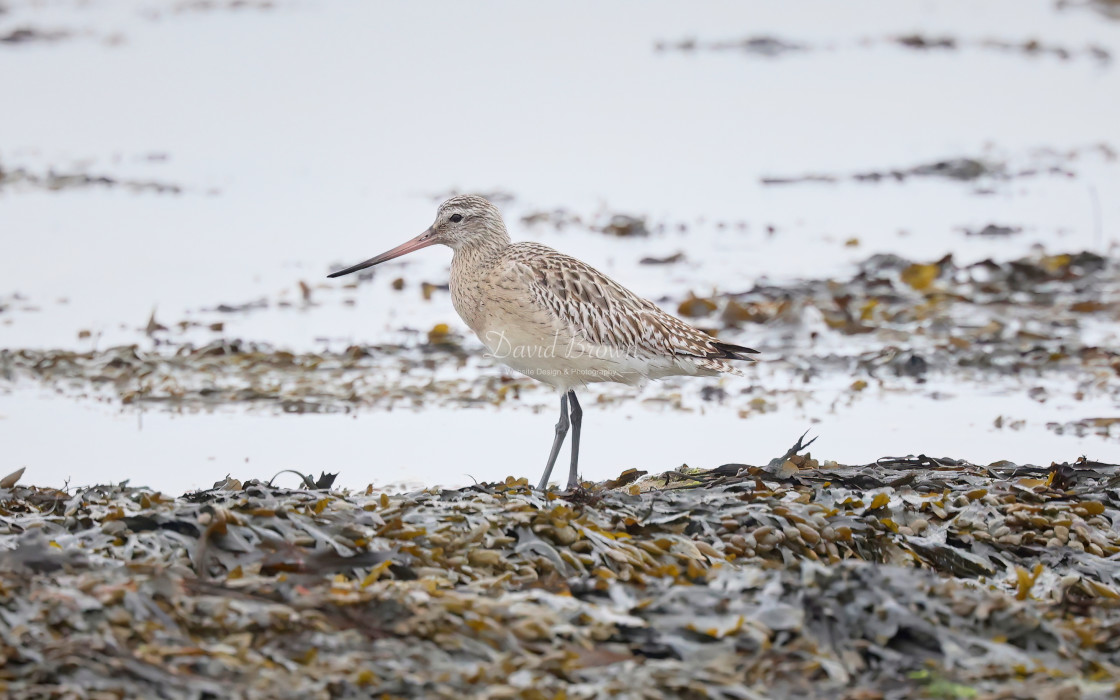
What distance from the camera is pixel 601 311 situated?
5629 millimetres

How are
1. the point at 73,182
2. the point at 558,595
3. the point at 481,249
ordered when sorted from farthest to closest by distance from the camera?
the point at 73,182 < the point at 481,249 < the point at 558,595

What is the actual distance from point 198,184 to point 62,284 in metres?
3.45

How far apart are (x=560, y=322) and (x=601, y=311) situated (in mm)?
237

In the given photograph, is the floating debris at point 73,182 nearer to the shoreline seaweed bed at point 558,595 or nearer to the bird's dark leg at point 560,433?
the bird's dark leg at point 560,433

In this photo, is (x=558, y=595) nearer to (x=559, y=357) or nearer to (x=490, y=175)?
(x=559, y=357)

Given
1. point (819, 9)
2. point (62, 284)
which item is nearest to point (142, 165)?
point (62, 284)

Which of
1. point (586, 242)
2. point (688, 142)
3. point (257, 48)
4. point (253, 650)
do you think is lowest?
point (253, 650)

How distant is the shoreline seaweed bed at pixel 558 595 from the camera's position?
2.90 m

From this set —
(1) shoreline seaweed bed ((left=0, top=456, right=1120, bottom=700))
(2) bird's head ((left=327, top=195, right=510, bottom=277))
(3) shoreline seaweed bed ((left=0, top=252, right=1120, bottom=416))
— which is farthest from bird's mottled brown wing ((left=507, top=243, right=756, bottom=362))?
(1) shoreline seaweed bed ((left=0, top=456, right=1120, bottom=700))

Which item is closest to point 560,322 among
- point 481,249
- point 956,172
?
point 481,249

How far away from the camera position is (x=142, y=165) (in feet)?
43.8

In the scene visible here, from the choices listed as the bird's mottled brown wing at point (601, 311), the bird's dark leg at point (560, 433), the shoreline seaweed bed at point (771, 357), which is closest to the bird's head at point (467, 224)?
the bird's mottled brown wing at point (601, 311)

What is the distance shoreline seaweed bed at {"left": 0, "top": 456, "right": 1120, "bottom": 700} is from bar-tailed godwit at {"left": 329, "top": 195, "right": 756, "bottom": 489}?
1.31m

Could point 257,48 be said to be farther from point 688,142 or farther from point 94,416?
point 94,416
